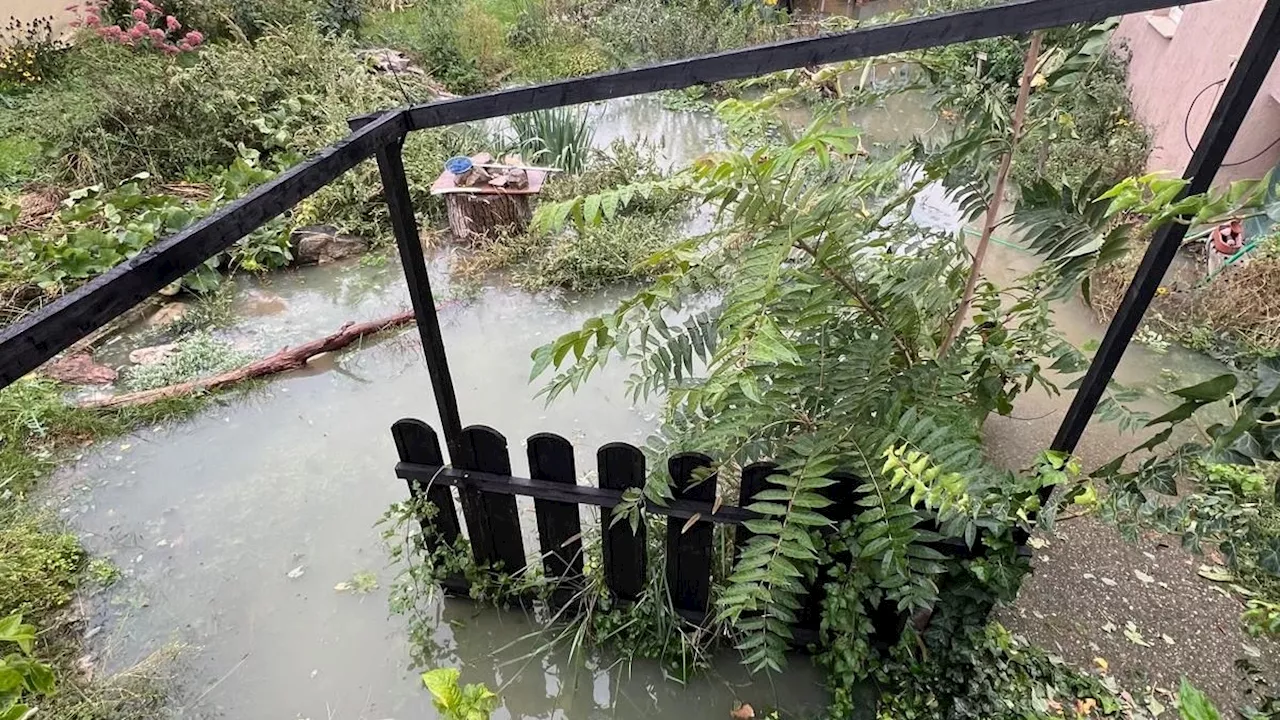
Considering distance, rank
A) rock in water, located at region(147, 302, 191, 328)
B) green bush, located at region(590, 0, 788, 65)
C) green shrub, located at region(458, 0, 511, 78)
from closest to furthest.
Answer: rock in water, located at region(147, 302, 191, 328)
green shrub, located at region(458, 0, 511, 78)
green bush, located at region(590, 0, 788, 65)

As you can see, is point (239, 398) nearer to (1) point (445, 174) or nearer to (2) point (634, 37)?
(1) point (445, 174)

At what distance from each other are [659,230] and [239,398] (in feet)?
8.31

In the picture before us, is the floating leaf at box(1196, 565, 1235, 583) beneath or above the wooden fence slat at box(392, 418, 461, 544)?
beneath

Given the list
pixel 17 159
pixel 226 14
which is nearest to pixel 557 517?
pixel 17 159

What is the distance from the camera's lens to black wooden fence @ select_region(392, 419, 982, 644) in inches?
77.2

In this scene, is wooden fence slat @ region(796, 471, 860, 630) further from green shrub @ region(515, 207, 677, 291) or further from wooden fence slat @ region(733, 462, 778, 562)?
green shrub @ region(515, 207, 677, 291)

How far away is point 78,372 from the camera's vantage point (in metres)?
3.56

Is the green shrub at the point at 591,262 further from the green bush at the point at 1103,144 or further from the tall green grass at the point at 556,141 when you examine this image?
the green bush at the point at 1103,144

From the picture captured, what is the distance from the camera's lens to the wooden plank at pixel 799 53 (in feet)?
3.99

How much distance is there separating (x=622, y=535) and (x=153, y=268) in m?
1.45

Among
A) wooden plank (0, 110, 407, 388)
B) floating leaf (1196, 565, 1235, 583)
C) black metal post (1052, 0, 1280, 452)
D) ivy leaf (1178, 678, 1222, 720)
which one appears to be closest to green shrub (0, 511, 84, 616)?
wooden plank (0, 110, 407, 388)

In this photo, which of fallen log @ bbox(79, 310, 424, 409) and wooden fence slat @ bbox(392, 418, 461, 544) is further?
fallen log @ bbox(79, 310, 424, 409)

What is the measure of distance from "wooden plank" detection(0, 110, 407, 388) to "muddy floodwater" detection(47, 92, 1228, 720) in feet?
4.95

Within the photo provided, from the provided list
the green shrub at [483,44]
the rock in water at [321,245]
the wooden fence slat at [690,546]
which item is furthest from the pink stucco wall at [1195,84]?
the green shrub at [483,44]
